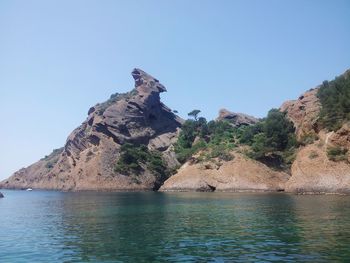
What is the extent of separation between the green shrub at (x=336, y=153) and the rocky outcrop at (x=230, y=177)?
21.2 metres

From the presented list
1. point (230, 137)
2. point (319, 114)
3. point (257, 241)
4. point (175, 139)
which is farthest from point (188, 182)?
point (257, 241)

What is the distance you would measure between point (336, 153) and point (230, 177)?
3492 cm

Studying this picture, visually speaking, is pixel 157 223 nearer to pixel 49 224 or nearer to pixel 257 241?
pixel 49 224

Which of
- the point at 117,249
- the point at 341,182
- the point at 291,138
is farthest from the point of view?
the point at 291,138

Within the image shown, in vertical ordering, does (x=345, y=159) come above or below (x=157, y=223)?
above

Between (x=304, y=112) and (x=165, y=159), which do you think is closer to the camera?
(x=304, y=112)

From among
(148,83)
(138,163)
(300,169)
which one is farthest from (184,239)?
(148,83)

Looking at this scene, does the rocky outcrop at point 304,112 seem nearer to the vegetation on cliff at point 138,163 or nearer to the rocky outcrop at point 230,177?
the rocky outcrop at point 230,177

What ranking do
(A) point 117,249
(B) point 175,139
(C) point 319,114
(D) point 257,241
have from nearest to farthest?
1. (A) point 117,249
2. (D) point 257,241
3. (C) point 319,114
4. (B) point 175,139

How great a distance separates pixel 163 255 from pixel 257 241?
26.6ft

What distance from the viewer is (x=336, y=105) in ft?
322

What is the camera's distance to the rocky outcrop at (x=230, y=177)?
113 metres

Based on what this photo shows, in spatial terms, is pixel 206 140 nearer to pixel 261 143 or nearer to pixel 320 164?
pixel 261 143

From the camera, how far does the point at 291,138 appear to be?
394 feet
